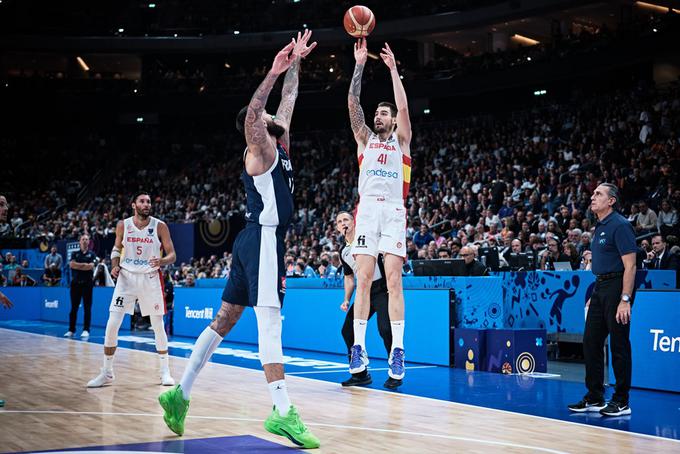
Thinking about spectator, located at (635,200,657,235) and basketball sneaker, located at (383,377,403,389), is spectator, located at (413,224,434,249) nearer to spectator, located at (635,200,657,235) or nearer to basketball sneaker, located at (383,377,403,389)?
spectator, located at (635,200,657,235)

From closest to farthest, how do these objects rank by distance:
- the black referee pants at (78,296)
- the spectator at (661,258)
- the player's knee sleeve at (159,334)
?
the player's knee sleeve at (159,334), the spectator at (661,258), the black referee pants at (78,296)

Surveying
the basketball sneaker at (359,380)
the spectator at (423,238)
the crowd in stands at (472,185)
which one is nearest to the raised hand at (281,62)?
the basketball sneaker at (359,380)

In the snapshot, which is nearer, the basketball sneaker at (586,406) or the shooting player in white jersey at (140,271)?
the basketball sneaker at (586,406)

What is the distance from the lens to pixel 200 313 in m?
16.4

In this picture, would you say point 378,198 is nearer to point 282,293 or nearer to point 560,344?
point 282,293

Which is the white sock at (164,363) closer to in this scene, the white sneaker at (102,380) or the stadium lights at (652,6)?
the white sneaker at (102,380)

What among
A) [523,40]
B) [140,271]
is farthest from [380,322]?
[523,40]

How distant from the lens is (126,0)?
39.2 m

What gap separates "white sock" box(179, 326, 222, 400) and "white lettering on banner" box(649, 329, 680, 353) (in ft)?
16.2

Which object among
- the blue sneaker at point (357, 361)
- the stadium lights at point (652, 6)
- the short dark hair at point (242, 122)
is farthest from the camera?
the stadium lights at point (652, 6)

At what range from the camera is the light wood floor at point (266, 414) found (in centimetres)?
524

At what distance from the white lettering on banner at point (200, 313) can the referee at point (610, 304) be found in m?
10.2

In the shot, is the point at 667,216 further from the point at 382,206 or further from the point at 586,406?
the point at 586,406

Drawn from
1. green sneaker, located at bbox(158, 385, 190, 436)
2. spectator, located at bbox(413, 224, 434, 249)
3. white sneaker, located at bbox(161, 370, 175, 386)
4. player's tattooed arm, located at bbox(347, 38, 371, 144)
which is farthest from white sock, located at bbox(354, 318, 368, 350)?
spectator, located at bbox(413, 224, 434, 249)
